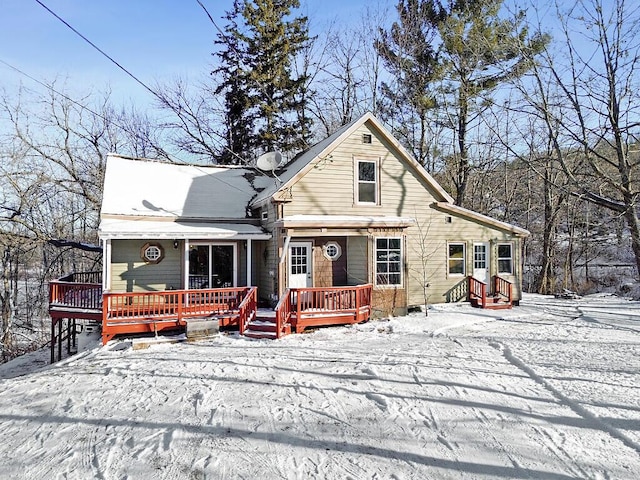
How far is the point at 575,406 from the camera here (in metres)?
5.29

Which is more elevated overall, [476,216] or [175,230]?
[476,216]

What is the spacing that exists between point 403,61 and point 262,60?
9306 mm

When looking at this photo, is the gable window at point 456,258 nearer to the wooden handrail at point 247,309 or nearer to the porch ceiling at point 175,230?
the porch ceiling at point 175,230

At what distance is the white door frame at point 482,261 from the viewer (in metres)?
14.4

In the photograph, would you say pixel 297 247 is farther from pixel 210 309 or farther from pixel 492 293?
pixel 492 293

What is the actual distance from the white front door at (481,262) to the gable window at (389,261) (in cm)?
379

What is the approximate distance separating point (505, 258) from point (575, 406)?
10338 mm

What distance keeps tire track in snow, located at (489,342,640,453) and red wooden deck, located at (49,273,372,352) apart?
444cm

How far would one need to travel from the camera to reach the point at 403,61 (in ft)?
76.1

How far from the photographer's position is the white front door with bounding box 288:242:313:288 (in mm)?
12320

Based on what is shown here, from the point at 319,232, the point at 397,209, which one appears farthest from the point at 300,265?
the point at 397,209

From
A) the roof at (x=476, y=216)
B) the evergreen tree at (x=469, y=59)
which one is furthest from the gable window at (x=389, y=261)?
the evergreen tree at (x=469, y=59)

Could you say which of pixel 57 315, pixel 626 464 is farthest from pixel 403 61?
pixel 626 464

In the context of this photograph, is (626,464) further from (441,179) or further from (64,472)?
(441,179)
